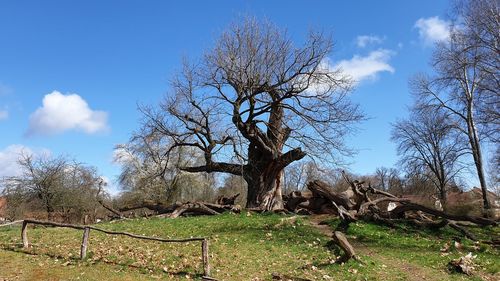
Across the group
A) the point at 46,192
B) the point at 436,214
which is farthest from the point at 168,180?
the point at 436,214

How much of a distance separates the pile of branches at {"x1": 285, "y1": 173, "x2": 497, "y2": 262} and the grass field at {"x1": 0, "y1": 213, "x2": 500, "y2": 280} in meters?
0.72

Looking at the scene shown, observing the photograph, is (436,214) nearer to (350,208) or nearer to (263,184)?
(350,208)

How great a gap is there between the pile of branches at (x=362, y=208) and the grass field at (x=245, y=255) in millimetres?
717

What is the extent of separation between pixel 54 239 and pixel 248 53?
37.0 feet

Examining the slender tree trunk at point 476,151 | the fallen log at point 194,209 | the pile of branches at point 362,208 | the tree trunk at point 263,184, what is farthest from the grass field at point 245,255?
the slender tree trunk at point 476,151

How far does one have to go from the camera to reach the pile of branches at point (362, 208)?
16.7 metres

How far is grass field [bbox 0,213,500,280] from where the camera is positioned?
10617mm

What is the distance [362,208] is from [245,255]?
865 centimetres

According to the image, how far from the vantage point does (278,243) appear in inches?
537

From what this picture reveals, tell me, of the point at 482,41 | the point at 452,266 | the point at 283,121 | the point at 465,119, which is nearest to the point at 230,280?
the point at 452,266

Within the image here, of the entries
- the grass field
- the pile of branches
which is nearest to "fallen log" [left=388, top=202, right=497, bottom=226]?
the pile of branches

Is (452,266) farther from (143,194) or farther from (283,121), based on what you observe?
(143,194)

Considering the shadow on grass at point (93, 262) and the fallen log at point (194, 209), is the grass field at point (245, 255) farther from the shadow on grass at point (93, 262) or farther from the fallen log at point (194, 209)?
the fallen log at point (194, 209)

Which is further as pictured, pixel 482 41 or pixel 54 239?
pixel 482 41
